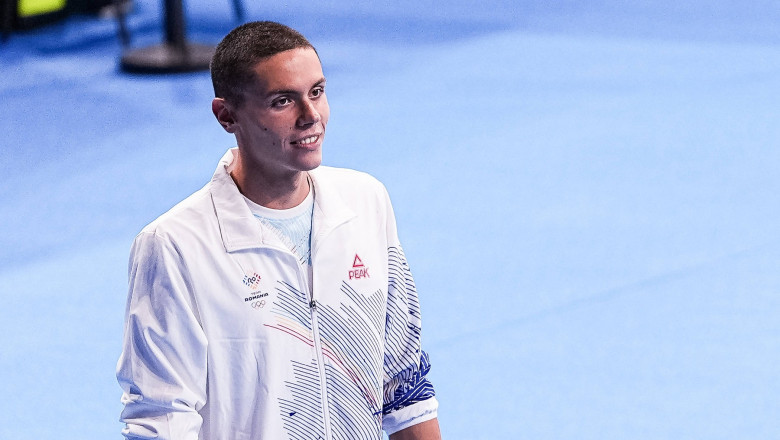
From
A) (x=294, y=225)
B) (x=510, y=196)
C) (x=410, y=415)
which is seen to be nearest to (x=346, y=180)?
(x=294, y=225)

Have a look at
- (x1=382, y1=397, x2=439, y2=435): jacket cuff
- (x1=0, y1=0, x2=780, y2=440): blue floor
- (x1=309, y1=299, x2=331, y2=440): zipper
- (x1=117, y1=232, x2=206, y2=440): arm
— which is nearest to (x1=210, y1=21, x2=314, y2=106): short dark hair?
(x1=117, y1=232, x2=206, y2=440): arm

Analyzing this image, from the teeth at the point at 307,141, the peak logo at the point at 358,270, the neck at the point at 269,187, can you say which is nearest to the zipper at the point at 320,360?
the peak logo at the point at 358,270

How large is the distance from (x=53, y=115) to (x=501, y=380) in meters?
5.38

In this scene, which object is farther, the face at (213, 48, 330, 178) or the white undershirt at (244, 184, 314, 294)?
the white undershirt at (244, 184, 314, 294)

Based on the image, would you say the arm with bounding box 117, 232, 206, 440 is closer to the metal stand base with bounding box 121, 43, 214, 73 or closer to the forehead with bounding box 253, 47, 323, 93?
the forehead with bounding box 253, 47, 323, 93

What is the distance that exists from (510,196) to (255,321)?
4.90 meters

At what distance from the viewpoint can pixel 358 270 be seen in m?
2.67

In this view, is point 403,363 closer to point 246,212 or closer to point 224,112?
point 246,212

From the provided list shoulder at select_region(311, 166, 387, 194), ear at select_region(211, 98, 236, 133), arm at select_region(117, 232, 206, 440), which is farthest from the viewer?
shoulder at select_region(311, 166, 387, 194)

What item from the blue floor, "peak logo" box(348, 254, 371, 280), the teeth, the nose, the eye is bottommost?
"peak logo" box(348, 254, 371, 280)

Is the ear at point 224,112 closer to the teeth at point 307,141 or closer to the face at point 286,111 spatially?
the face at point 286,111

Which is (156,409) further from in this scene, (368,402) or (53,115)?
(53,115)

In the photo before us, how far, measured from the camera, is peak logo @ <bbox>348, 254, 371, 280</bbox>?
2656 mm

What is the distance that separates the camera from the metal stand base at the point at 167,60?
10.3 metres
